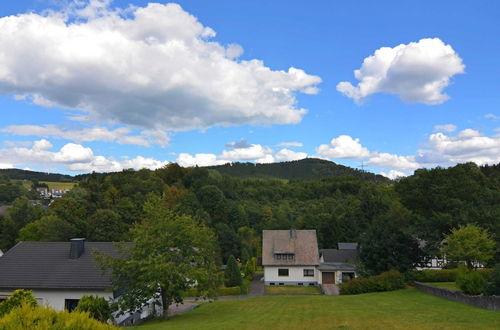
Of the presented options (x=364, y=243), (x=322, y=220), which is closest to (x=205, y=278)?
(x=364, y=243)

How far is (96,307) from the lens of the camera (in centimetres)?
1991

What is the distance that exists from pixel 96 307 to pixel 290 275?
3393 centimetres

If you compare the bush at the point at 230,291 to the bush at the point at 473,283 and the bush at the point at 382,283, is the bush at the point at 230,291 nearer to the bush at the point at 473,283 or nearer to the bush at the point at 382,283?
the bush at the point at 382,283

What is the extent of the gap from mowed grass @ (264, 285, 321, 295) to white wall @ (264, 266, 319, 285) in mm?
1410

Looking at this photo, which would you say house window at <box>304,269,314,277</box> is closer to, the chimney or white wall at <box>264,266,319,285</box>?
white wall at <box>264,266,319,285</box>

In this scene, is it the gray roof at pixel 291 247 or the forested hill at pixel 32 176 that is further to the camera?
the forested hill at pixel 32 176

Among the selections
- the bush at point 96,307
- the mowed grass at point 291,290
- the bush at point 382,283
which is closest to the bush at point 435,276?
the bush at point 382,283

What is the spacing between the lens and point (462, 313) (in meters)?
18.8

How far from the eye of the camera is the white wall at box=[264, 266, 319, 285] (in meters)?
50.1

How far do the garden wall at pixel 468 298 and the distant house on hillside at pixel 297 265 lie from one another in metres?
19.1

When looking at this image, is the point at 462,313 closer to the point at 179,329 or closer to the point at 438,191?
the point at 179,329

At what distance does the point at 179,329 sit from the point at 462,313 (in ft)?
44.9

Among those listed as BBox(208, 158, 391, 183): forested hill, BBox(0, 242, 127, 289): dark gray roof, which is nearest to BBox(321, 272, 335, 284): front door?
BBox(0, 242, 127, 289): dark gray roof

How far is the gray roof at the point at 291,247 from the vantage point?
50406 mm
